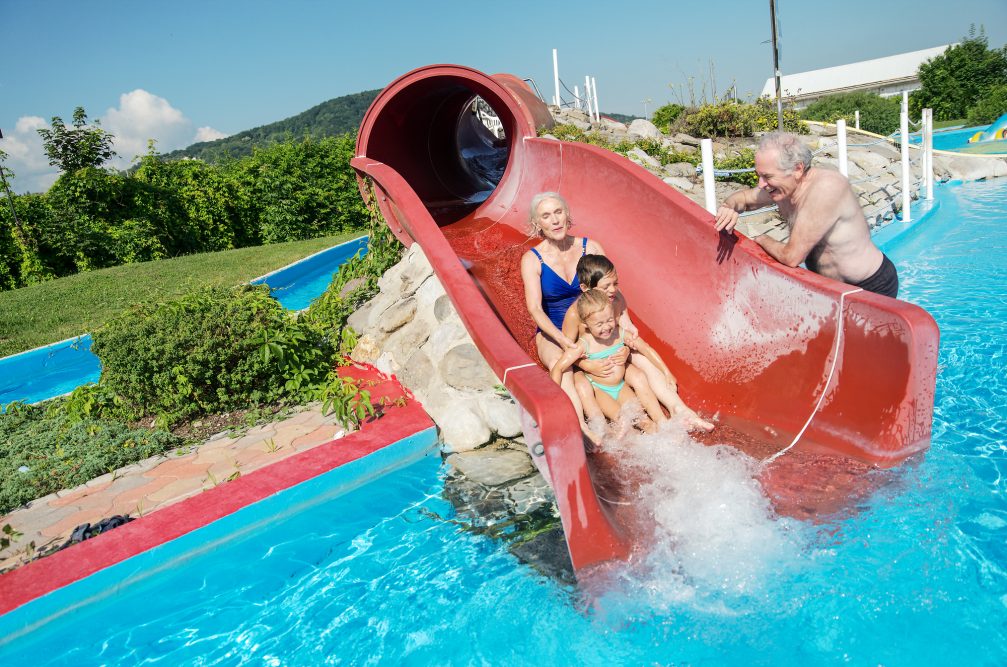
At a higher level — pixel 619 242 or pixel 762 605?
pixel 619 242

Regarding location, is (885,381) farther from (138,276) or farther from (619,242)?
(138,276)

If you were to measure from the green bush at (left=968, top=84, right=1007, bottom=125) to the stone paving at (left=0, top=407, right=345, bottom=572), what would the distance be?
79.9 feet

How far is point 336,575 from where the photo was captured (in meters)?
2.86

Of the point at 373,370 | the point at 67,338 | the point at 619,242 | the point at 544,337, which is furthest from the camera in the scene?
the point at 67,338

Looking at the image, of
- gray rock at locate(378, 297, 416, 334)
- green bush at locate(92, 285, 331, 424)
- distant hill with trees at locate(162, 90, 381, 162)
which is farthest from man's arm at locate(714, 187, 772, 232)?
distant hill with trees at locate(162, 90, 381, 162)

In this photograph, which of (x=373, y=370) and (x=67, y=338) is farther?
(x=67, y=338)

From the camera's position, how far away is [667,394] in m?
3.20

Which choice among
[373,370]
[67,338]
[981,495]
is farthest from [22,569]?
[67,338]

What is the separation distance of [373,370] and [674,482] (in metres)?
2.63

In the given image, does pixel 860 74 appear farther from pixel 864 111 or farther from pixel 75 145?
pixel 75 145

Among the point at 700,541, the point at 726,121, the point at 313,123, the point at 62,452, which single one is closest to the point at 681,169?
the point at 726,121

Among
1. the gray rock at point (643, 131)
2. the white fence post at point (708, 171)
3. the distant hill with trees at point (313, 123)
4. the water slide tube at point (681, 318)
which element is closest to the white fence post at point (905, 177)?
the white fence post at point (708, 171)

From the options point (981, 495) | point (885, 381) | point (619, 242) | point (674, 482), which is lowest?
point (981, 495)

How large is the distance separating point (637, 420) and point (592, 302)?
62 cm
